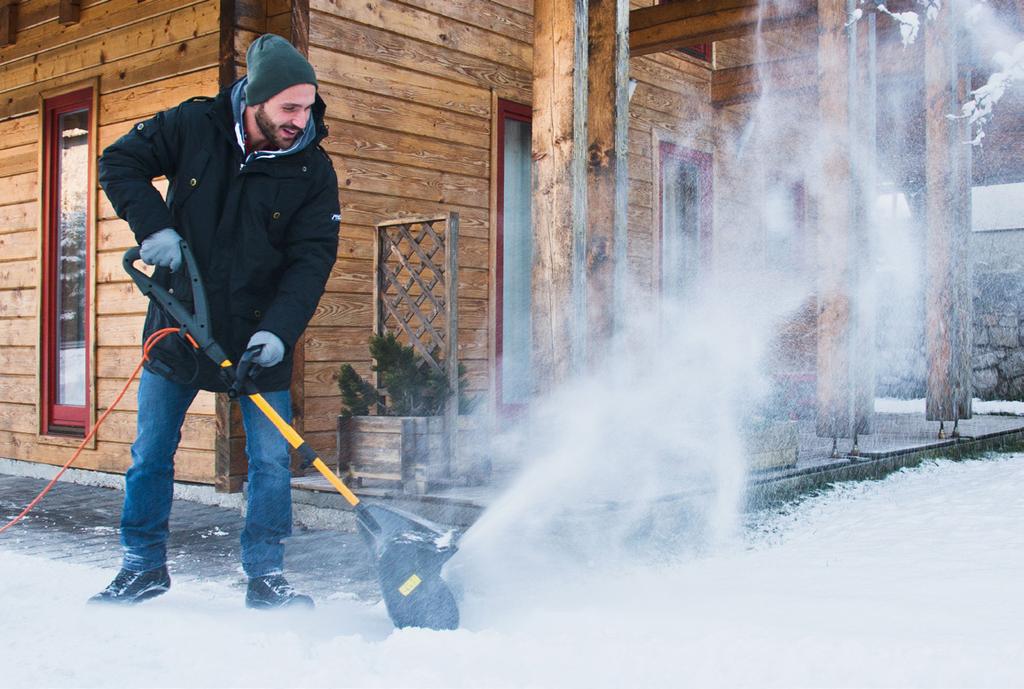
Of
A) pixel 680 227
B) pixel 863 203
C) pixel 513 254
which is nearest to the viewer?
pixel 513 254

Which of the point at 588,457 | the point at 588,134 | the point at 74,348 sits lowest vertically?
the point at 588,457

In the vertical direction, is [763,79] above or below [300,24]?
above

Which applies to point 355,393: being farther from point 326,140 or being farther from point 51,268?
point 51,268

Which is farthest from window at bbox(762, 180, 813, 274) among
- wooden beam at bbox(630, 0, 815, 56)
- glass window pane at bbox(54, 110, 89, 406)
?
glass window pane at bbox(54, 110, 89, 406)

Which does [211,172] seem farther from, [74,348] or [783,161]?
[783,161]

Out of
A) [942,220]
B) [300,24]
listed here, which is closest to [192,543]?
[300,24]

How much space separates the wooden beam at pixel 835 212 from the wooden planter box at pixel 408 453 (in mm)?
2877

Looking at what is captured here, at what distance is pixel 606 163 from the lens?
5238 millimetres

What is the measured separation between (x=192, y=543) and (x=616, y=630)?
2583 millimetres

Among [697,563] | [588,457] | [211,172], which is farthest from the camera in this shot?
[588,457]

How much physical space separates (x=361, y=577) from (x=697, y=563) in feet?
4.68

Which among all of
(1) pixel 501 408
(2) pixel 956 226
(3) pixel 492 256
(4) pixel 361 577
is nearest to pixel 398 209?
(3) pixel 492 256

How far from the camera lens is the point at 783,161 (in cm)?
1141

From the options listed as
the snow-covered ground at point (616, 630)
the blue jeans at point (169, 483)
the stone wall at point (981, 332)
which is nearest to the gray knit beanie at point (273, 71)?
the blue jeans at point (169, 483)
